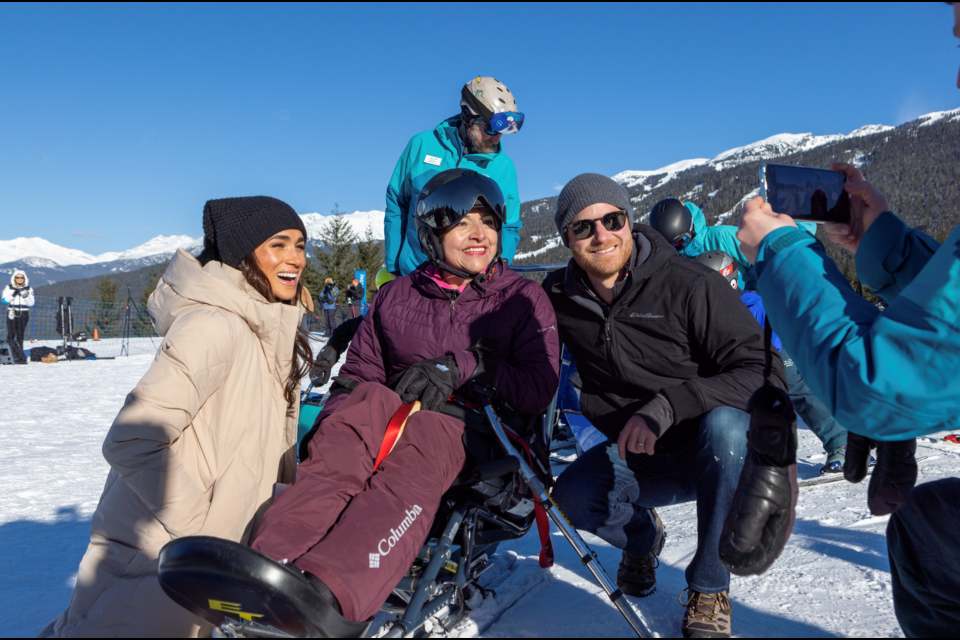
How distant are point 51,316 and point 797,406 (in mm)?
25981

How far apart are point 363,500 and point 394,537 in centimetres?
14

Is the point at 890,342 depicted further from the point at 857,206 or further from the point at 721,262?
the point at 721,262

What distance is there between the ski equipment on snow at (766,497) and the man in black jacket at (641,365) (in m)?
0.73

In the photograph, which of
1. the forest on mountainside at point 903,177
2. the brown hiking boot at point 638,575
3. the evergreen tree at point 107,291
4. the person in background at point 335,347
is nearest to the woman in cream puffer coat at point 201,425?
the person in background at point 335,347

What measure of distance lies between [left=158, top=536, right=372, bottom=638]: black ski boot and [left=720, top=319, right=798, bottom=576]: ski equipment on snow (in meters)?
0.94

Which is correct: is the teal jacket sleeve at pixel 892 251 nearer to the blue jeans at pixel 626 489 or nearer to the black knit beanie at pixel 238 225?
the blue jeans at pixel 626 489

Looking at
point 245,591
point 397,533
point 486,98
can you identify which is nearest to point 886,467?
point 397,533

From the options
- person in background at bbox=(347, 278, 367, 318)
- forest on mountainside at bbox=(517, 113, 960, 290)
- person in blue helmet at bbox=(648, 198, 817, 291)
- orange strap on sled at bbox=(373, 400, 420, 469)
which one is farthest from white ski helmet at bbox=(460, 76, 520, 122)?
forest on mountainside at bbox=(517, 113, 960, 290)

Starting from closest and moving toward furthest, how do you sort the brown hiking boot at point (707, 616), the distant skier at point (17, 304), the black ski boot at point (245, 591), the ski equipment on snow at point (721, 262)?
the black ski boot at point (245, 591)
the brown hiking boot at point (707, 616)
the ski equipment on snow at point (721, 262)
the distant skier at point (17, 304)

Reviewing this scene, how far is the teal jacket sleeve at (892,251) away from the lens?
4.96 feet

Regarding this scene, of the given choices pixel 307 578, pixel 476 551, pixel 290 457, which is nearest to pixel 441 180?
pixel 290 457

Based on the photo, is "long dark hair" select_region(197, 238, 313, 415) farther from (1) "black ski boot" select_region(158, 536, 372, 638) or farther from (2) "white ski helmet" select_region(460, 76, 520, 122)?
(2) "white ski helmet" select_region(460, 76, 520, 122)

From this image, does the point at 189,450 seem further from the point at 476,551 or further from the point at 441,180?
the point at 441,180

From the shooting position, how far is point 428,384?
205 cm
